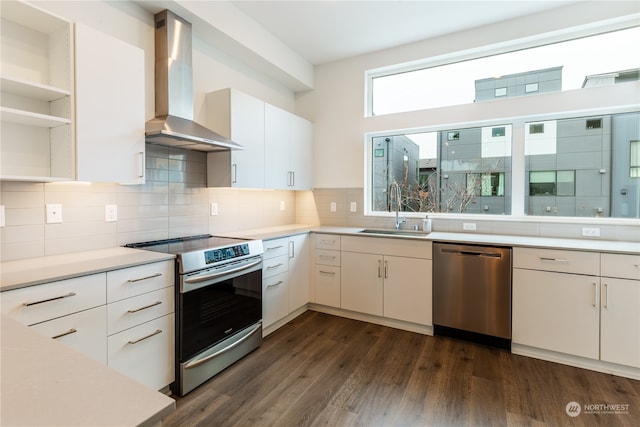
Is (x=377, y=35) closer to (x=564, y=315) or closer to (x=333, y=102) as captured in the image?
(x=333, y=102)

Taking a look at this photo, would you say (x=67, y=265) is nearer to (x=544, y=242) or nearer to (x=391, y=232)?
(x=391, y=232)

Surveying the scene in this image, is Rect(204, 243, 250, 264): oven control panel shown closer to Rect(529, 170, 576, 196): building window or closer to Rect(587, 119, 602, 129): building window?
Rect(529, 170, 576, 196): building window

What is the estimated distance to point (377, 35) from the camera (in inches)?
131

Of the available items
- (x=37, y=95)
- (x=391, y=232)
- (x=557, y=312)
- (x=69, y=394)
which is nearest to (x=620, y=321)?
(x=557, y=312)

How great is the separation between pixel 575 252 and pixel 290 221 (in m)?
3.01

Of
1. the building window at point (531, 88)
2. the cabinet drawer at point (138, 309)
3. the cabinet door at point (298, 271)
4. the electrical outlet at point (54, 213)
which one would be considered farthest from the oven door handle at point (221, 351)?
the building window at point (531, 88)

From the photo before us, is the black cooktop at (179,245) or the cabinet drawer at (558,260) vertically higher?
the black cooktop at (179,245)

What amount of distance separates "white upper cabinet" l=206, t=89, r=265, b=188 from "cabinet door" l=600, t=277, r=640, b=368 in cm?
301

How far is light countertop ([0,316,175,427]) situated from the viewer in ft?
1.81

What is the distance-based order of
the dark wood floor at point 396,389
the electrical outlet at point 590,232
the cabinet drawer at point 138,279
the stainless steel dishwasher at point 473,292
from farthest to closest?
the electrical outlet at point 590,232, the stainless steel dishwasher at point 473,292, the dark wood floor at point 396,389, the cabinet drawer at point 138,279

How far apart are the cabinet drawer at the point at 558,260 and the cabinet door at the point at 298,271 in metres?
2.00

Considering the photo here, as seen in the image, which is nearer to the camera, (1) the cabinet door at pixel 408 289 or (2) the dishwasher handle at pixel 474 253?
(2) the dishwasher handle at pixel 474 253

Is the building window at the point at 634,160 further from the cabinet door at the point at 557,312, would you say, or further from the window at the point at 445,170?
the cabinet door at the point at 557,312

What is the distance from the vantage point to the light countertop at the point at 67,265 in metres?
1.44
